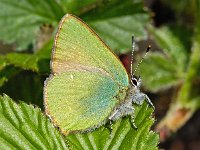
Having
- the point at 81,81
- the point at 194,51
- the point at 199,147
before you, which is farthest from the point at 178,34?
the point at 81,81

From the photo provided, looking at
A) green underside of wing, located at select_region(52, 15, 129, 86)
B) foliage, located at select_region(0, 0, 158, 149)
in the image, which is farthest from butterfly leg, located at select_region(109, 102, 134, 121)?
foliage, located at select_region(0, 0, 158, 149)

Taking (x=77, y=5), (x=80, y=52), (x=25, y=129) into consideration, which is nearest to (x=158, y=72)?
(x=77, y=5)

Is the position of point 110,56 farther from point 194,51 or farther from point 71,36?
point 194,51

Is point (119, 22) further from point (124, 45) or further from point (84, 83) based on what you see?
point (84, 83)

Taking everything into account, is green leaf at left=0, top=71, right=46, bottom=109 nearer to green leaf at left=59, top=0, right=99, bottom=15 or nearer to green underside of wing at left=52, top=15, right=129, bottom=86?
green leaf at left=59, top=0, right=99, bottom=15

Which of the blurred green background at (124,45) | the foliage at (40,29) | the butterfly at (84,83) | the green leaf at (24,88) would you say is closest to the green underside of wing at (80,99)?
the butterfly at (84,83)
